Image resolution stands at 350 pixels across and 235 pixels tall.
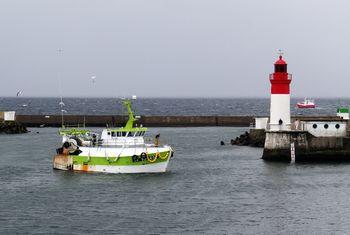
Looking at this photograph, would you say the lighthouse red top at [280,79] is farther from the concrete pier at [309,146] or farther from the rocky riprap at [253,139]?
the rocky riprap at [253,139]

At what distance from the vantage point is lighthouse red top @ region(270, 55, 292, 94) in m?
48.8

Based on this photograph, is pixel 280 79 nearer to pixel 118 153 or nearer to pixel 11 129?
pixel 118 153

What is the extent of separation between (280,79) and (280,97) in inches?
46.7

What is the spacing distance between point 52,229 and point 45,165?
21.4m

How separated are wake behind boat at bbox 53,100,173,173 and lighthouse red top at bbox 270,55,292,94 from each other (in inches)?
361

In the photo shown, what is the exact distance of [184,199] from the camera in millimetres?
35844

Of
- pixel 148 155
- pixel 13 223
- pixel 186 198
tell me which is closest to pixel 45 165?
pixel 148 155

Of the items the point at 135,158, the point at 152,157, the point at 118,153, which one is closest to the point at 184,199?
the point at 152,157

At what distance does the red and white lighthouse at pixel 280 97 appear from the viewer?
48.8 m

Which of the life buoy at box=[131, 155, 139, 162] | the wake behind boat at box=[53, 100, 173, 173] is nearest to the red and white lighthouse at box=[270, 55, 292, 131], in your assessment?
the wake behind boat at box=[53, 100, 173, 173]

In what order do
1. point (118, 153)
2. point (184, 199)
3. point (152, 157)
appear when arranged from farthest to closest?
point (118, 153) → point (152, 157) → point (184, 199)

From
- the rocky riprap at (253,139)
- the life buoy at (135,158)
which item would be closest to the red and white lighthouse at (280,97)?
the life buoy at (135,158)

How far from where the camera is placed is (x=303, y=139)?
48656mm

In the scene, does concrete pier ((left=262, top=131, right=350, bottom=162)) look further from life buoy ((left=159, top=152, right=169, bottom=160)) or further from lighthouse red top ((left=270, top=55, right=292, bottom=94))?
life buoy ((left=159, top=152, right=169, bottom=160))
